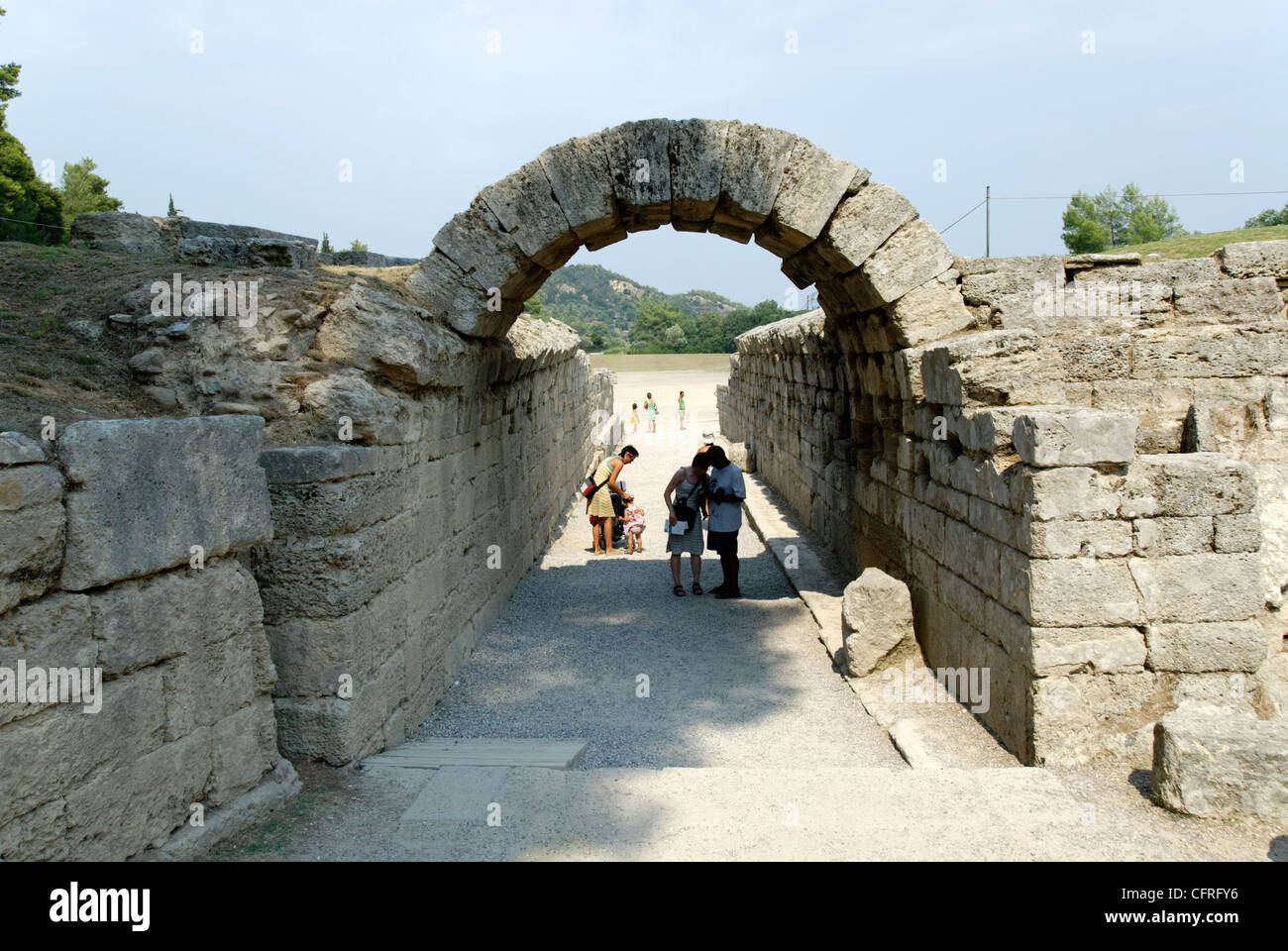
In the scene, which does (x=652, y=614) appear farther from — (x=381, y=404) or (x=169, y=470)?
(x=169, y=470)

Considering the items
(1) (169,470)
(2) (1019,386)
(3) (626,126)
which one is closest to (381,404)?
(1) (169,470)

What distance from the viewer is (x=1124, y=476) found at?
14.0 ft

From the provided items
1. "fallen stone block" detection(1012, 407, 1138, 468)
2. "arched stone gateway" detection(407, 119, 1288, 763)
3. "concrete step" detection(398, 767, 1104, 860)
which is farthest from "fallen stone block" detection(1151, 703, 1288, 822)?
"fallen stone block" detection(1012, 407, 1138, 468)

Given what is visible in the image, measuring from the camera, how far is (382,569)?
4.67 metres

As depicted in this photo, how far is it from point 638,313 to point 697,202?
8305cm

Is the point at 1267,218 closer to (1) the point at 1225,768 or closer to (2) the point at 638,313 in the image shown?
(1) the point at 1225,768

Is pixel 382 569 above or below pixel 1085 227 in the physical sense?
below

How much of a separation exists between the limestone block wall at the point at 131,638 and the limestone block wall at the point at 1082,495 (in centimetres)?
350

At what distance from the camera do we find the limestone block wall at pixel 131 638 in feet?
8.18

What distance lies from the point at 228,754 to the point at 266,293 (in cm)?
267

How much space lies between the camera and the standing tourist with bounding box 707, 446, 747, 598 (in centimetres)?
865

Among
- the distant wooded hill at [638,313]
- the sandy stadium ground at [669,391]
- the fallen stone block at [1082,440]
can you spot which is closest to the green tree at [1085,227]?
the sandy stadium ground at [669,391]

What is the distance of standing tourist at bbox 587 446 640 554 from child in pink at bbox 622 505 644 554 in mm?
187

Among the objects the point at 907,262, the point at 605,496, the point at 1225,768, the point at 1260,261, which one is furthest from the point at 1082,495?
the point at 605,496
